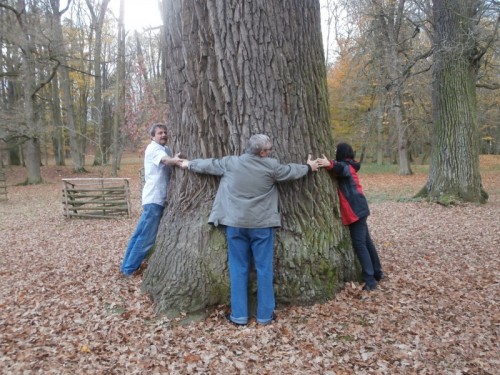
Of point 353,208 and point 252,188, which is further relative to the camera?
point 353,208

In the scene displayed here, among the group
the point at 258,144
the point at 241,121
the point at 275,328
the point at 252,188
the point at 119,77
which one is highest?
the point at 119,77

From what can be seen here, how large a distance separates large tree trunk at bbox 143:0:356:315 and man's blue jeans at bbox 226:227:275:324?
21cm

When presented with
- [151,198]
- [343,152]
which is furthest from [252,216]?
[151,198]

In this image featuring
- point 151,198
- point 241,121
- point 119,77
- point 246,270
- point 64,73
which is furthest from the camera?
point 64,73

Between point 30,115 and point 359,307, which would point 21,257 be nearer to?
point 359,307

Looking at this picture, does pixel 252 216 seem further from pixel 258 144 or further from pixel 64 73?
pixel 64 73

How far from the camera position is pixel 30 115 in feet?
65.3

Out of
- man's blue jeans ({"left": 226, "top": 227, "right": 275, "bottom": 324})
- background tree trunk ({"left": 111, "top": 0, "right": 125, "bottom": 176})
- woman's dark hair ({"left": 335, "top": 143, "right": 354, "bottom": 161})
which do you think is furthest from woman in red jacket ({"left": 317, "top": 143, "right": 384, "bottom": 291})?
background tree trunk ({"left": 111, "top": 0, "right": 125, "bottom": 176})

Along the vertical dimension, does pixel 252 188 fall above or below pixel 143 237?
above

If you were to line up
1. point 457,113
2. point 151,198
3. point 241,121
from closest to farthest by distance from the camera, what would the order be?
1. point 241,121
2. point 151,198
3. point 457,113

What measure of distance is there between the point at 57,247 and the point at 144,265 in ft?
11.4

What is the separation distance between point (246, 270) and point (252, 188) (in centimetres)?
78

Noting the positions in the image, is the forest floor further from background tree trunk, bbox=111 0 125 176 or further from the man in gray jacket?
background tree trunk, bbox=111 0 125 176

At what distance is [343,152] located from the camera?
4.38 m
